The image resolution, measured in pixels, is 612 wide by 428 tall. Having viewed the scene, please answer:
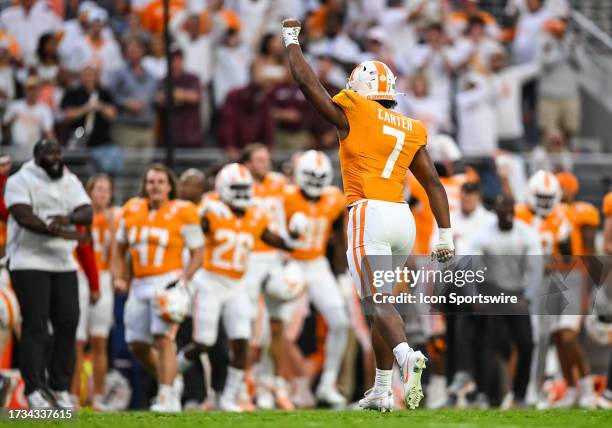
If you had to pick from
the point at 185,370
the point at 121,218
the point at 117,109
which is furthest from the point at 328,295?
the point at 117,109

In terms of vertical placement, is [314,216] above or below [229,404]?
above

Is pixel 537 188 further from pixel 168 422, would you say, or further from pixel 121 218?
pixel 168 422

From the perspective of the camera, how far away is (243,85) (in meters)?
16.6

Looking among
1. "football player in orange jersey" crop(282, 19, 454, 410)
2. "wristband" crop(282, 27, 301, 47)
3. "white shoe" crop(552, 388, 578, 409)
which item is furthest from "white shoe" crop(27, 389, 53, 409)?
"white shoe" crop(552, 388, 578, 409)

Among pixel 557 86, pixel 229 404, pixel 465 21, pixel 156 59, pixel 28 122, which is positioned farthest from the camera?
pixel 465 21

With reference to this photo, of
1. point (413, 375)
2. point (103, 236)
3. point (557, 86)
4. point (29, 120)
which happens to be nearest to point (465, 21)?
point (557, 86)

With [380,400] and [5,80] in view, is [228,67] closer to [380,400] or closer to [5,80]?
[5,80]

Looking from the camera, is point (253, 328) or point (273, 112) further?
point (273, 112)

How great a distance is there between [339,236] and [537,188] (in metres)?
2.02

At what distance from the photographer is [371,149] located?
943 centimetres

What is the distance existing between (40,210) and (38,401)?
148 centimetres

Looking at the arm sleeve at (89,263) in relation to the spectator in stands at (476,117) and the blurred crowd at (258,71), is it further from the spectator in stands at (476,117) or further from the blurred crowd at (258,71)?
the spectator in stands at (476,117)

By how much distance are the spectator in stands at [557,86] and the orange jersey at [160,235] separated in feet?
23.9

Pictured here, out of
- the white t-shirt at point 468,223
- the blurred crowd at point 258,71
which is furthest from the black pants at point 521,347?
the blurred crowd at point 258,71
